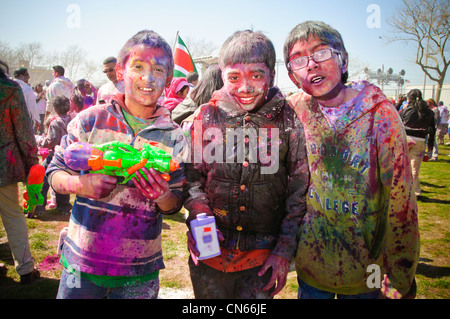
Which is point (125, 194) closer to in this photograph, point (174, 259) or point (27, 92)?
point (174, 259)

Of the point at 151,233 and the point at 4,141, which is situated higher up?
the point at 4,141

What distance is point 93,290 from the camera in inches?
62.2

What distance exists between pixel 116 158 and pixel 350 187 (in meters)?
1.34

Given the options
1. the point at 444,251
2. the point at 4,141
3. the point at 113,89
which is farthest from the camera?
the point at 113,89

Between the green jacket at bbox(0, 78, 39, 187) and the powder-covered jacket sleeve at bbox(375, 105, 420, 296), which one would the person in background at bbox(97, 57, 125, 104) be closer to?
the green jacket at bbox(0, 78, 39, 187)

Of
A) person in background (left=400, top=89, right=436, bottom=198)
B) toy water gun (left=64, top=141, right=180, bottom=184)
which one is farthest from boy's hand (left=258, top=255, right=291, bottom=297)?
person in background (left=400, top=89, right=436, bottom=198)

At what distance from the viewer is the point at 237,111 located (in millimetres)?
1746

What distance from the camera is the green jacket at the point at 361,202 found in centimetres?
161

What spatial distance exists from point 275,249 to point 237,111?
86cm

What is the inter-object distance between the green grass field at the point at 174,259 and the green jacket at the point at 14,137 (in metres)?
1.21

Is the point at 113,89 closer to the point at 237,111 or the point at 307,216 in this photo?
the point at 237,111

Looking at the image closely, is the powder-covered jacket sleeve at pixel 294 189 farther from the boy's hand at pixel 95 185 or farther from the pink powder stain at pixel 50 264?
the pink powder stain at pixel 50 264

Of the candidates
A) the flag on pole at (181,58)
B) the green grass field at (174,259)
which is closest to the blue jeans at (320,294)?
the green grass field at (174,259)
